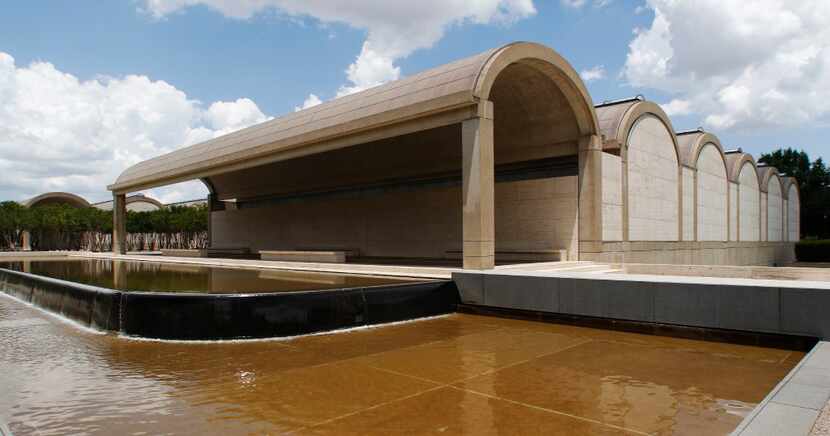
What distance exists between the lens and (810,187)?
59.1m

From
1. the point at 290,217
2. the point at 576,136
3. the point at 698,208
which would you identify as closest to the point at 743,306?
the point at 576,136

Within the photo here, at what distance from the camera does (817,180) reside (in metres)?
58.8

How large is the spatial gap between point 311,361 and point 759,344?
23.3ft

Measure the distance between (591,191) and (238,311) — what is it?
12994 mm

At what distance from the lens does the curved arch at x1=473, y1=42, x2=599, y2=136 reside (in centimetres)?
1466

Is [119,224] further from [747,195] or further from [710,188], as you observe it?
[747,195]

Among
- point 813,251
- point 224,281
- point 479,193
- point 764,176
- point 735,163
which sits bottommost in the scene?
point 813,251

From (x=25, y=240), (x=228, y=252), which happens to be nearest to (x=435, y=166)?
(x=228, y=252)

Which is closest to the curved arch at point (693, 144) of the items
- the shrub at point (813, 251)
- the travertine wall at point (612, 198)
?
the travertine wall at point (612, 198)

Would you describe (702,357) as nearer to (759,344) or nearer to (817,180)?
(759,344)

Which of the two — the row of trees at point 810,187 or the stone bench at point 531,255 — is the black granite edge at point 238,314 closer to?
the stone bench at point 531,255

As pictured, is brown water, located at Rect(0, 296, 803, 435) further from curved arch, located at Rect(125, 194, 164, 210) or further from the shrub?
curved arch, located at Rect(125, 194, 164, 210)

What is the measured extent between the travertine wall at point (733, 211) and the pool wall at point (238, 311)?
84.7 ft

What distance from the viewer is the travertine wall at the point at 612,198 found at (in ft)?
63.6
